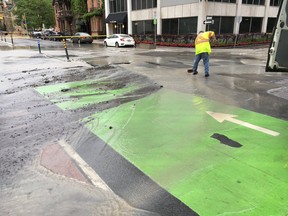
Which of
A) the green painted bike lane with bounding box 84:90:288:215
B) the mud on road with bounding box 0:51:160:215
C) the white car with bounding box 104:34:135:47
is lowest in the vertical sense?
the mud on road with bounding box 0:51:160:215

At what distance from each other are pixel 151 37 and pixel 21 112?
2766cm

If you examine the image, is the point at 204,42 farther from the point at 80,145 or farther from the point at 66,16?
the point at 66,16

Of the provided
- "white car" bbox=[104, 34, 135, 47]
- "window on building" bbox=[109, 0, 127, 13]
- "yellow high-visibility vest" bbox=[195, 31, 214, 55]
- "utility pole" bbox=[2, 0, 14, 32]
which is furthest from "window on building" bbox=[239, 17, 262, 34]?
"utility pole" bbox=[2, 0, 14, 32]

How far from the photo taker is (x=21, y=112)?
657 cm

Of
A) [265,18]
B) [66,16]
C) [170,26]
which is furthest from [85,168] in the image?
[66,16]

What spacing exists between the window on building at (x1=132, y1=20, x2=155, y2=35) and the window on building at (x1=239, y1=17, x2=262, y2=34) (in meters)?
10.4

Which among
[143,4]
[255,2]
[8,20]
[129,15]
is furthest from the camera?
[8,20]

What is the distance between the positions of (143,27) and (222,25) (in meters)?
10.7

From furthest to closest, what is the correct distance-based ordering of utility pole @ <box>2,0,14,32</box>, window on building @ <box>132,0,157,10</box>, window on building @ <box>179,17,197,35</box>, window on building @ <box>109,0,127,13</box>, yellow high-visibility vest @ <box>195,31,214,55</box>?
utility pole @ <box>2,0,14,32</box> → window on building @ <box>109,0,127,13</box> → window on building @ <box>132,0,157,10</box> → window on building @ <box>179,17,197,35</box> → yellow high-visibility vest @ <box>195,31,214,55</box>

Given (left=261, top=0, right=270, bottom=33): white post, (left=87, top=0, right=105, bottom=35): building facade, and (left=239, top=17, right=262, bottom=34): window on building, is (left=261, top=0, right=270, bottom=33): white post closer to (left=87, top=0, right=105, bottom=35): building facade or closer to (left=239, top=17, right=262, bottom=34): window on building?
(left=239, top=17, right=262, bottom=34): window on building

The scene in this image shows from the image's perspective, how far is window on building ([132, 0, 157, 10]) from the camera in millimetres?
31928

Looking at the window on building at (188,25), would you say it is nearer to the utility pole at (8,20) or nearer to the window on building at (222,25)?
the window on building at (222,25)

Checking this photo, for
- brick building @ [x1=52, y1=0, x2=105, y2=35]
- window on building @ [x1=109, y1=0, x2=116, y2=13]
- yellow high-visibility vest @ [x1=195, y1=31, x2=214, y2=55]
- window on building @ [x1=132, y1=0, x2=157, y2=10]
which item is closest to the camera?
yellow high-visibility vest @ [x1=195, y1=31, x2=214, y2=55]

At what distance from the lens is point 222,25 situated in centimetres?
2811
